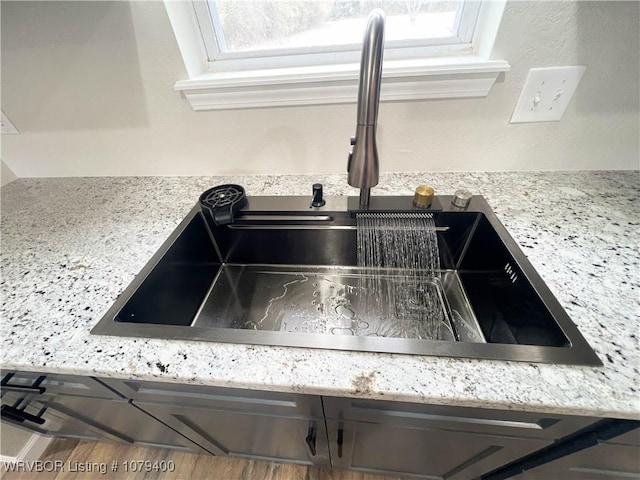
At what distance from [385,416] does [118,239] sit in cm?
82

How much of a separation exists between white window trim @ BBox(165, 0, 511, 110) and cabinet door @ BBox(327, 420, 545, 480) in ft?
2.80

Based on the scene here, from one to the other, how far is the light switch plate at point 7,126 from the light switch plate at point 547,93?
1739 millimetres

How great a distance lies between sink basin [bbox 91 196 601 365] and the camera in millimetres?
592

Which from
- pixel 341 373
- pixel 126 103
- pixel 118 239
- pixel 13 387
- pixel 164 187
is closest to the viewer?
pixel 341 373

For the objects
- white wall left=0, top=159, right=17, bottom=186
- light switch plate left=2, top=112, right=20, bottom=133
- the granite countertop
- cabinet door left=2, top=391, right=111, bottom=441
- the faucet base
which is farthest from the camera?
white wall left=0, top=159, right=17, bottom=186

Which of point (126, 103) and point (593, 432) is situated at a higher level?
point (126, 103)

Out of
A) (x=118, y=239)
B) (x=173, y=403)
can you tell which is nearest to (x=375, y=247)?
(x=173, y=403)

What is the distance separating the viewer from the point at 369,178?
2.13 ft

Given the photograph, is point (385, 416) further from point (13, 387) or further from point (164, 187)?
point (164, 187)

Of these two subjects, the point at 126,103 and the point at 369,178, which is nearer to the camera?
the point at 369,178

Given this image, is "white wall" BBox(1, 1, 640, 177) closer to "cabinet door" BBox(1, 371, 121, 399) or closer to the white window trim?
the white window trim

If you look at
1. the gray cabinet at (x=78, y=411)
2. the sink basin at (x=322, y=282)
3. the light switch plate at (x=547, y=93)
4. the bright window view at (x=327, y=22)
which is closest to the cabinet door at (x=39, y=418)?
the gray cabinet at (x=78, y=411)

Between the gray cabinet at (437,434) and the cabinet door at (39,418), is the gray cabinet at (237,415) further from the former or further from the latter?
the cabinet door at (39,418)

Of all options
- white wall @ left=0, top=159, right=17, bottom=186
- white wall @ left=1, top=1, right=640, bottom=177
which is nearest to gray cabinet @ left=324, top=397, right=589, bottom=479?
white wall @ left=1, top=1, right=640, bottom=177
